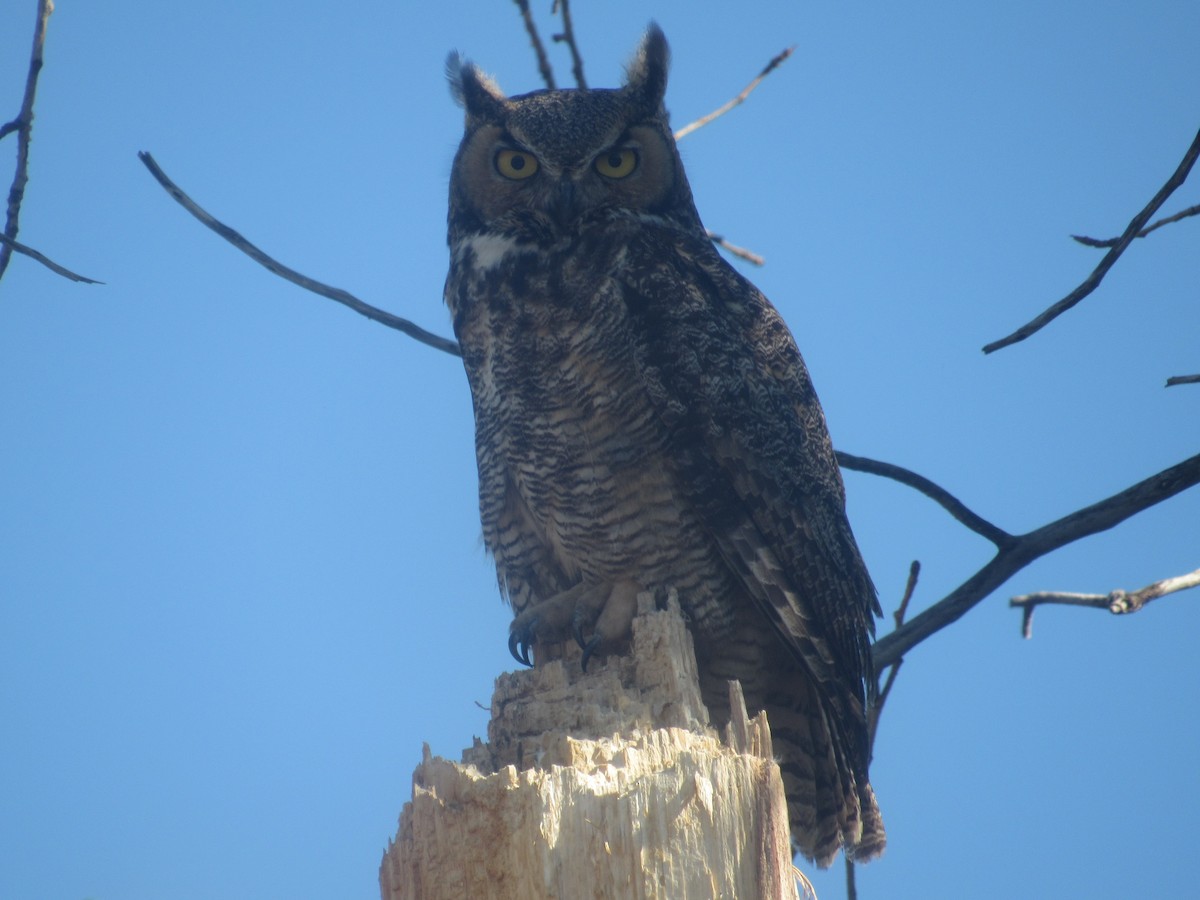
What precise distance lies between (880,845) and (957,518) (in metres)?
0.84

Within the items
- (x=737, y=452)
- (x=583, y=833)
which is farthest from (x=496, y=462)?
(x=583, y=833)

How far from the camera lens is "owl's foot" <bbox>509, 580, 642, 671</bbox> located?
9.59 ft

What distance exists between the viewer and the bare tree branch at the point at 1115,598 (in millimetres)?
2652

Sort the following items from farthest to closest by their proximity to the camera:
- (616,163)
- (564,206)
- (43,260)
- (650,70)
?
(650,70), (616,163), (564,206), (43,260)

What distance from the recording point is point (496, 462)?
3148 millimetres

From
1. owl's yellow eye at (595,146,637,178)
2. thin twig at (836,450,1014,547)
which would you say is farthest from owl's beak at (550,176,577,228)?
thin twig at (836,450,1014,547)

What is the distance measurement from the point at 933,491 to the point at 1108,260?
0.73 m

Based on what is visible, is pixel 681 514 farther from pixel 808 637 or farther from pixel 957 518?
pixel 957 518

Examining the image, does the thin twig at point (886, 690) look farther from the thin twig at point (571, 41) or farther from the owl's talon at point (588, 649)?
the thin twig at point (571, 41)

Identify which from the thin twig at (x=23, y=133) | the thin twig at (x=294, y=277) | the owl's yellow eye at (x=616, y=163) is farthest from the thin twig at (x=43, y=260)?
the owl's yellow eye at (x=616, y=163)

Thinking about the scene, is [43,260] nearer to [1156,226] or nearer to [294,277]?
[294,277]

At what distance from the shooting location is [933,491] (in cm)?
294

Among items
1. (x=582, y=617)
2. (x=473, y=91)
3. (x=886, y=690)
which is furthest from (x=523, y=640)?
(x=473, y=91)

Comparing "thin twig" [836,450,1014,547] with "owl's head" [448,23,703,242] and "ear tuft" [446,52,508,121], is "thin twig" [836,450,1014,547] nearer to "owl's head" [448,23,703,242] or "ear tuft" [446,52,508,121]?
"owl's head" [448,23,703,242]
